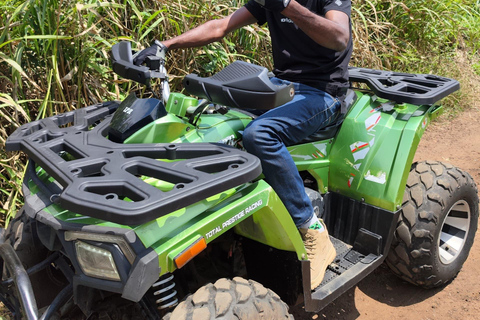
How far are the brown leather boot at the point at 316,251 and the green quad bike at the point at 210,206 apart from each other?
86mm

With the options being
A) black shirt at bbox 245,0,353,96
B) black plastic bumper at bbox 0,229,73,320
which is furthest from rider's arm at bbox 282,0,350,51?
black plastic bumper at bbox 0,229,73,320

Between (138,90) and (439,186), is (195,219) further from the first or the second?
(138,90)

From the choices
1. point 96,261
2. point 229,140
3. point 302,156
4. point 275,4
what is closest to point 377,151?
point 302,156

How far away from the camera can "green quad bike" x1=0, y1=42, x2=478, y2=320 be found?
1640mm

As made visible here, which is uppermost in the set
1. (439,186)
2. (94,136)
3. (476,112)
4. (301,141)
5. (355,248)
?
(94,136)

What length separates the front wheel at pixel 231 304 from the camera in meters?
1.76

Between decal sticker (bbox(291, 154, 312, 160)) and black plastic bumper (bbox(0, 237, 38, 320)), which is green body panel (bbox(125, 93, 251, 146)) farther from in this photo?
black plastic bumper (bbox(0, 237, 38, 320))

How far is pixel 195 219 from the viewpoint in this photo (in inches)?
69.6

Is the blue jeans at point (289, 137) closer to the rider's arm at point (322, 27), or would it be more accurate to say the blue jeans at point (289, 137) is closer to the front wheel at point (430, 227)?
the rider's arm at point (322, 27)

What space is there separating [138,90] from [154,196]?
9.09 feet

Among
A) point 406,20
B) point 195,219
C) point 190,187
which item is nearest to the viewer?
point 190,187

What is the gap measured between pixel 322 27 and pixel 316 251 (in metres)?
1.16

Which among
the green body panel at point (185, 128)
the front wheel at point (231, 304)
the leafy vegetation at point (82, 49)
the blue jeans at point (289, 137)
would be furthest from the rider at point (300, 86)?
the leafy vegetation at point (82, 49)

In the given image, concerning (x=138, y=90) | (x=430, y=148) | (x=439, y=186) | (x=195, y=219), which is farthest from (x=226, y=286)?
(x=430, y=148)
